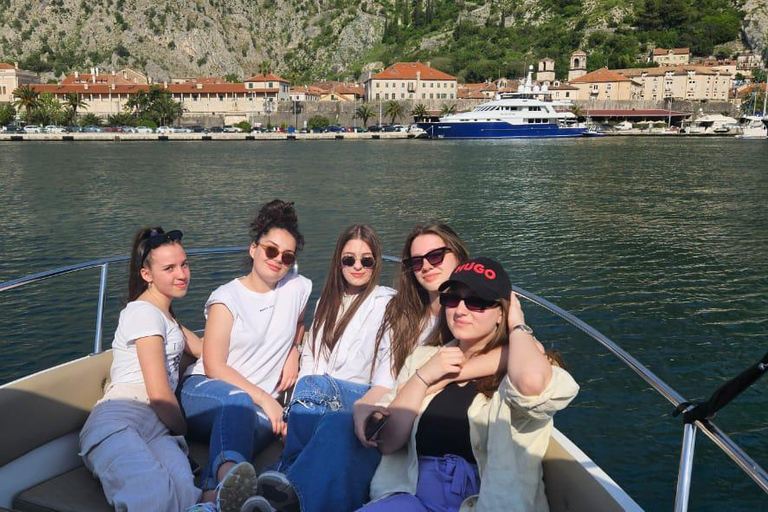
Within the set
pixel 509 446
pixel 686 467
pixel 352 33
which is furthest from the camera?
pixel 352 33

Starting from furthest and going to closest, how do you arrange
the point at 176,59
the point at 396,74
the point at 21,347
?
the point at 176,59 → the point at 396,74 → the point at 21,347

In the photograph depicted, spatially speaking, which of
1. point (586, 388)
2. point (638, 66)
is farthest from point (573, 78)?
point (586, 388)

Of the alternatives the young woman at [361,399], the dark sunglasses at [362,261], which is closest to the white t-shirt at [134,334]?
the young woman at [361,399]

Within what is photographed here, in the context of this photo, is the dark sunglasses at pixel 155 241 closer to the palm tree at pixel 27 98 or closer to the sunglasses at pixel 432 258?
the sunglasses at pixel 432 258

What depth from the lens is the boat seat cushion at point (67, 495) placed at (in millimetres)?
2645

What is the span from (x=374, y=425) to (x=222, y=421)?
29.5 inches

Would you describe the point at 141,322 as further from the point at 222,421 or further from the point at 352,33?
Answer: the point at 352,33

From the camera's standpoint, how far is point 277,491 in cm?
251

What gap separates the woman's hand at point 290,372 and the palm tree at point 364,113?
90148 mm

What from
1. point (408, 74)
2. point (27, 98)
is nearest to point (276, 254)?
point (27, 98)

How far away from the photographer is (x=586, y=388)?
7230mm

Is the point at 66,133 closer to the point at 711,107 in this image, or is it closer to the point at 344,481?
the point at 344,481

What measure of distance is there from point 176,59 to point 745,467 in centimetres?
14903

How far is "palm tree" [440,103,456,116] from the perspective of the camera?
9344 cm
